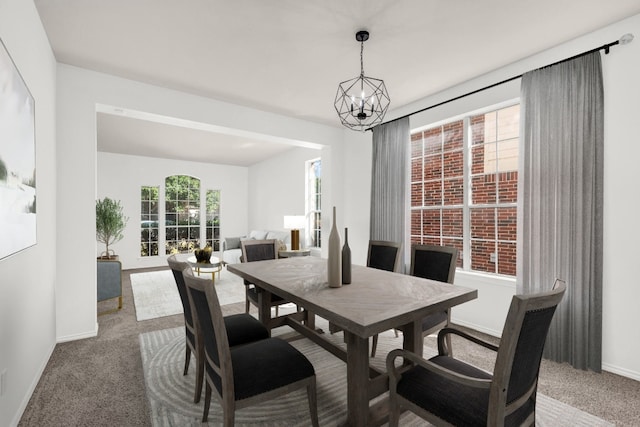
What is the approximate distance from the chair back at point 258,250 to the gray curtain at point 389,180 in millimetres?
1587

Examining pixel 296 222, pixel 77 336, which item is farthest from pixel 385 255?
pixel 77 336

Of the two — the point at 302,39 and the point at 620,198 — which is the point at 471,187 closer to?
the point at 620,198

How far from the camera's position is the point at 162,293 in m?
4.83

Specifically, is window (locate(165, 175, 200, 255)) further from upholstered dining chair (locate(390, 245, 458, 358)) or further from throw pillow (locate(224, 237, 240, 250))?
upholstered dining chair (locate(390, 245, 458, 358))

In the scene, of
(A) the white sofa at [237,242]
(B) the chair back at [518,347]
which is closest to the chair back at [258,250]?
(A) the white sofa at [237,242]

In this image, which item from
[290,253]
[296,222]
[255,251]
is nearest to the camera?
[255,251]

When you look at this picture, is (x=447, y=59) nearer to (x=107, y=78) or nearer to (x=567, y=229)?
(x=567, y=229)

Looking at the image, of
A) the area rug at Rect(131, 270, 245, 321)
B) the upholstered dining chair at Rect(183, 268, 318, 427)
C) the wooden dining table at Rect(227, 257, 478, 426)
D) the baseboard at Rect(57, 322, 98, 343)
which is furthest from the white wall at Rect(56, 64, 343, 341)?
the upholstered dining chair at Rect(183, 268, 318, 427)

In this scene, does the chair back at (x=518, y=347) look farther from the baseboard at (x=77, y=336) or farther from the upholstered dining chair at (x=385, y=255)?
the baseboard at (x=77, y=336)

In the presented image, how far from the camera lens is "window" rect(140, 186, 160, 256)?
7.34m

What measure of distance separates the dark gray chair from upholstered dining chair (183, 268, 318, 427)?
3.59 feet

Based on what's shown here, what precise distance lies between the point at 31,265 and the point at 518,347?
2.87 metres

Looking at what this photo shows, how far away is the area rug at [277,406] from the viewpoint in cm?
180

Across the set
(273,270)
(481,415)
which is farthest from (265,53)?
(481,415)
